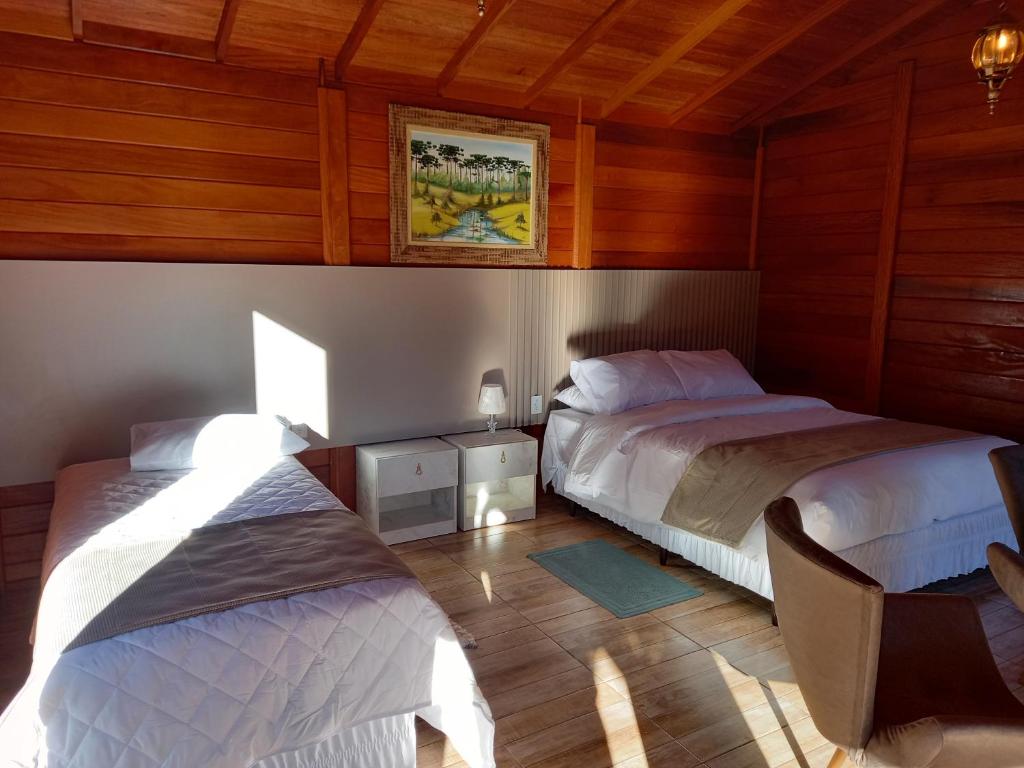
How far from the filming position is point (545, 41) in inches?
148

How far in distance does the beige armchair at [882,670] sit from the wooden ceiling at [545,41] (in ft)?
8.97

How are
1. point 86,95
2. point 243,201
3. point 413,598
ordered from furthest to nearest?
point 243,201, point 86,95, point 413,598

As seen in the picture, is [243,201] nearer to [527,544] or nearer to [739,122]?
[527,544]

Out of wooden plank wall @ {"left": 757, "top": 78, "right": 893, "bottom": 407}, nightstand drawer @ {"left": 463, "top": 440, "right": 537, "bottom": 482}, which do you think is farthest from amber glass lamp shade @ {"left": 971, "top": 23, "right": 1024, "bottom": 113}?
nightstand drawer @ {"left": 463, "top": 440, "right": 537, "bottom": 482}

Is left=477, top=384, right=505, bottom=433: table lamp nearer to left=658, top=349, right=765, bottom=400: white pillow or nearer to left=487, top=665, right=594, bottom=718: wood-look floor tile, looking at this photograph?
left=658, top=349, right=765, bottom=400: white pillow

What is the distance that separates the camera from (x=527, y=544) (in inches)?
146

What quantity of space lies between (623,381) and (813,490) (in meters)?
1.49

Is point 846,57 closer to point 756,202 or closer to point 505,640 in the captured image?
point 756,202

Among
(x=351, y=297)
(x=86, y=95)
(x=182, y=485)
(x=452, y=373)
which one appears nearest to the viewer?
(x=182, y=485)

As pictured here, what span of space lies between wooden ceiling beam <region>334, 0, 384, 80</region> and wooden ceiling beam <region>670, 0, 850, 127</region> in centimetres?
213

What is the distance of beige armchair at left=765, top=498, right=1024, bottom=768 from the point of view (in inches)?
58.1

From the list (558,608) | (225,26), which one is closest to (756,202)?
(558,608)

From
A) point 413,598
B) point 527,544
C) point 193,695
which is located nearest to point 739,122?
point 527,544

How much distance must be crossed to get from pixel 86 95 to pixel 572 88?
7.96 feet
